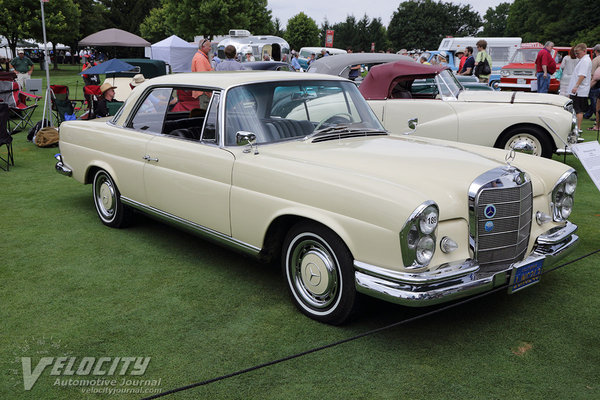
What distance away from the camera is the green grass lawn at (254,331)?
2.96 meters

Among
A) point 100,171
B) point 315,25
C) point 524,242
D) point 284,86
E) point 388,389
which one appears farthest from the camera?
point 315,25

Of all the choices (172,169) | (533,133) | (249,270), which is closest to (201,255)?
(249,270)

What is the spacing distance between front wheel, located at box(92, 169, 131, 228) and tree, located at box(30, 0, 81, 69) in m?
40.3

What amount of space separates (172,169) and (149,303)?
118 cm

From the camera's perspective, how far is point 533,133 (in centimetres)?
790

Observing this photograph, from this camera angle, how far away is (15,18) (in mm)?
39844

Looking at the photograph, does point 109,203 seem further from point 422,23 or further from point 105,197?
point 422,23

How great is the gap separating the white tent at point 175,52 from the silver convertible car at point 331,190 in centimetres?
2612

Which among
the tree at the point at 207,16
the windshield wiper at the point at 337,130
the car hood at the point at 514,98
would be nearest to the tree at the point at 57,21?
the tree at the point at 207,16

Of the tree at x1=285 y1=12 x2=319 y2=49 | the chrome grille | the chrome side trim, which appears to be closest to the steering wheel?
the chrome side trim

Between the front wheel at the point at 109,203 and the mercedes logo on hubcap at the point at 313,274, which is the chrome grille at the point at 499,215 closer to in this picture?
the mercedes logo on hubcap at the point at 313,274

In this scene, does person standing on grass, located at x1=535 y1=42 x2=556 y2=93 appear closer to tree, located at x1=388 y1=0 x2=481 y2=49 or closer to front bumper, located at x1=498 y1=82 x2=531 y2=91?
front bumper, located at x1=498 y1=82 x2=531 y2=91

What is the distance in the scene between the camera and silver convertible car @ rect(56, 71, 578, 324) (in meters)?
3.14

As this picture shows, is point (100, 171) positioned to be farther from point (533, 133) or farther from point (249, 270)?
point (533, 133)
